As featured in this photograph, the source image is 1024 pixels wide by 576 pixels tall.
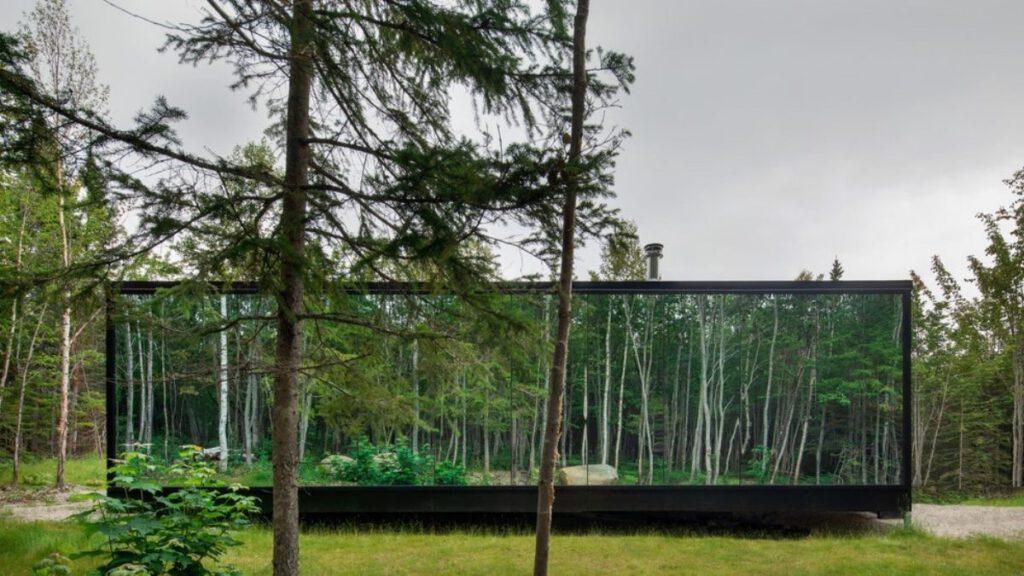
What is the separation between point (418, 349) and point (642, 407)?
4113 millimetres

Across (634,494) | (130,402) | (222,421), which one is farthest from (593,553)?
(130,402)

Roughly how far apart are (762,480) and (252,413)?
641 centimetres

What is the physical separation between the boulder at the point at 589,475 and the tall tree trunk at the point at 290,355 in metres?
3.98

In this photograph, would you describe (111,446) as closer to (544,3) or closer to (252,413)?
(252,413)

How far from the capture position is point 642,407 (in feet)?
23.0

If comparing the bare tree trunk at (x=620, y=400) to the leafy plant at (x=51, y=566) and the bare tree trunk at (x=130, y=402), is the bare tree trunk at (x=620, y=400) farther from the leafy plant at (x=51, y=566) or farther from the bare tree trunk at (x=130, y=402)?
the bare tree trunk at (x=130, y=402)

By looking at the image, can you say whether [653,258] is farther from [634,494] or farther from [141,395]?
[141,395]

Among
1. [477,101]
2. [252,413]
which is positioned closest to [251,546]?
[252,413]

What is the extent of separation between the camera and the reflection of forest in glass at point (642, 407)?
21.7 feet

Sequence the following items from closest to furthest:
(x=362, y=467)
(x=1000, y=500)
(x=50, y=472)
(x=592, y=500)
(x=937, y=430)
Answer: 1. (x=362, y=467)
2. (x=592, y=500)
3. (x=1000, y=500)
4. (x=50, y=472)
5. (x=937, y=430)

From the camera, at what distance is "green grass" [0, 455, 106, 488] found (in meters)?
9.02

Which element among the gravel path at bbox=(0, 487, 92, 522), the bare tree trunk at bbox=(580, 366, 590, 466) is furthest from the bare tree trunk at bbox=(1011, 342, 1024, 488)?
the gravel path at bbox=(0, 487, 92, 522)

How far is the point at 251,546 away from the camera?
5.50 m

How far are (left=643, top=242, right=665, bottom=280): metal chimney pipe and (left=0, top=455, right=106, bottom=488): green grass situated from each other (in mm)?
8770
